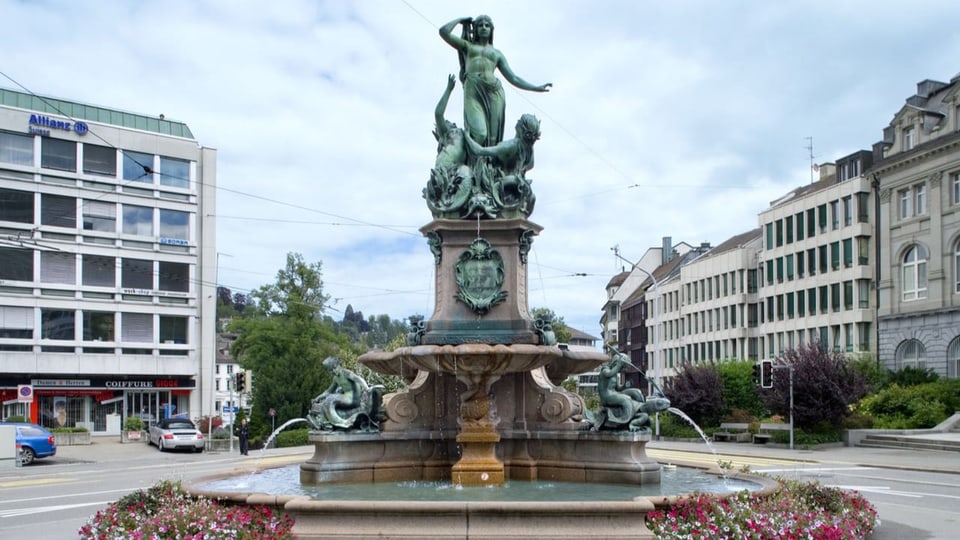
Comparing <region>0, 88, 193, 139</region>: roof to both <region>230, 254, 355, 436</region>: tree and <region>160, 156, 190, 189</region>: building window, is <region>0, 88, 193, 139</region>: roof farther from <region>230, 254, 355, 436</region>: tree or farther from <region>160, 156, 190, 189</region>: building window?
<region>230, 254, 355, 436</region>: tree

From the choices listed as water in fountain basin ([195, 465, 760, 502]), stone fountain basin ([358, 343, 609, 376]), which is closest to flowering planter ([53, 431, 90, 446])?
water in fountain basin ([195, 465, 760, 502])

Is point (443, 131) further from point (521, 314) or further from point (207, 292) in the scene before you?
point (207, 292)

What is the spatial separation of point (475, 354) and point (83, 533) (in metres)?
5.30

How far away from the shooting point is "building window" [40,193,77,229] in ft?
179

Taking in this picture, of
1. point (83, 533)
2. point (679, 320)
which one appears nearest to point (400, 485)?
point (83, 533)

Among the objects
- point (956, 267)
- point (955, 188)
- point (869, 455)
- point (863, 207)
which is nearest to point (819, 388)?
point (869, 455)

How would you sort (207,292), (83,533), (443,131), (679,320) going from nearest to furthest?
(83,533) < (443,131) < (207,292) < (679,320)

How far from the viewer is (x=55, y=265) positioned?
55.5 metres

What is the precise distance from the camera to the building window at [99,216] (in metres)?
56.4

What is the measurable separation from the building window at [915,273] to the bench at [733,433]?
51.4 feet

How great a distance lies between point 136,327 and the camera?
58344 mm

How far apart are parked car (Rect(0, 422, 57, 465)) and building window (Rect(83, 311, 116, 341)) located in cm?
2327

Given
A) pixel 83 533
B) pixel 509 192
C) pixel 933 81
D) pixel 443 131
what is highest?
pixel 933 81

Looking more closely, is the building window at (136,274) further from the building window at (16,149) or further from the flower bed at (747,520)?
the flower bed at (747,520)
